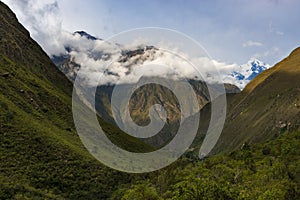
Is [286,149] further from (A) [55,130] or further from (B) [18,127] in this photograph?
(B) [18,127]

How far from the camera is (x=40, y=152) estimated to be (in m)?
96.6

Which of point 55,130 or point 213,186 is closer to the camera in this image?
point 213,186

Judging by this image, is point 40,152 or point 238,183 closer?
point 238,183

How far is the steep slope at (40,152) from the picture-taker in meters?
85.4

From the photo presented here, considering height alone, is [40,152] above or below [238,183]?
below

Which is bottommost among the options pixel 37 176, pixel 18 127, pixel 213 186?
pixel 37 176

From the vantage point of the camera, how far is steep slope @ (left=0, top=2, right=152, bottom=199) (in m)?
85.4

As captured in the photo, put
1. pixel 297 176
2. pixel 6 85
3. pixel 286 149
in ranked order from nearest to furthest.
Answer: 1. pixel 297 176
2. pixel 6 85
3. pixel 286 149

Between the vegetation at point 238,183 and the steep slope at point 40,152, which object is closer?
the vegetation at point 238,183

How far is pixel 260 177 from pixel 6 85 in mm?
90445

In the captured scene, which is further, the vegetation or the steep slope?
the steep slope

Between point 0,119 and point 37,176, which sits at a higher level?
point 0,119

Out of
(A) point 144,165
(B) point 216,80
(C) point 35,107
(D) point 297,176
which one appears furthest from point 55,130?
(B) point 216,80

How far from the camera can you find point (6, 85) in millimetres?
122312
